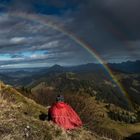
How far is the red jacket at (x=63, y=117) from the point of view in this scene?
46.2ft

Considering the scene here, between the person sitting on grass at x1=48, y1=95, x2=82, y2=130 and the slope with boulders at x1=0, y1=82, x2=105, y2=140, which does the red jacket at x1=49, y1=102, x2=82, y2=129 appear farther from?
the slope with boulders at x1=0, y1=82, x2=105, y2=140

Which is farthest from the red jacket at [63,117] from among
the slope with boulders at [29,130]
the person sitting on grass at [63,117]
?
the slope with boulders at [29,130]

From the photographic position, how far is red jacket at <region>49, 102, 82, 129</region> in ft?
46.2

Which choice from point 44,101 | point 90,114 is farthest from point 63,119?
point 44,101

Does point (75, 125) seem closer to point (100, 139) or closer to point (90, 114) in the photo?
point (100, 139)

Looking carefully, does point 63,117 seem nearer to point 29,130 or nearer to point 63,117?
point 63,117

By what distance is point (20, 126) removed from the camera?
1191 cm

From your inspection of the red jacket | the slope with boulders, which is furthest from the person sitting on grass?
the slope with boulders

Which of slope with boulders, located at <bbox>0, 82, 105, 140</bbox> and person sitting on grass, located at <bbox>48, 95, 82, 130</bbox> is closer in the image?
slope with boulders, located at <bbox>0, 82, 105, 140</bbox>

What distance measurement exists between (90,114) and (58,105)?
49.6 meters

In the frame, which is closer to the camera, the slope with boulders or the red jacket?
the slope with boulders

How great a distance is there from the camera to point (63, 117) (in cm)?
1416

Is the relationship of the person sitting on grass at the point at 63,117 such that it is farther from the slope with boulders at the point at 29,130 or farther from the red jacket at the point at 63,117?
the slope with boulders at the point at 29,130

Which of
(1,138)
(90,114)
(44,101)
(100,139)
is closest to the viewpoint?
(1,138)
